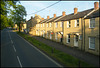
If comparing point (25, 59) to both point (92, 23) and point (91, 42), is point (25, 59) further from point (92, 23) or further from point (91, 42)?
point (92, 23)

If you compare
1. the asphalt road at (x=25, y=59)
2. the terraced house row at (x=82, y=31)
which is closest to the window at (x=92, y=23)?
the terraced house row at (x=82, y=31)

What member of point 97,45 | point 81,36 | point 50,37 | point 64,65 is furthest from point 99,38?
point 50,37

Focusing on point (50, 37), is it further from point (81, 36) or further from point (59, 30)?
point (81, 36)

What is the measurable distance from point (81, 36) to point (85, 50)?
9.29 feet

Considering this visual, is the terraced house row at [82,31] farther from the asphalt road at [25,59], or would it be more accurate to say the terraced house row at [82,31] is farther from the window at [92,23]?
the asphalt road at [25,59]

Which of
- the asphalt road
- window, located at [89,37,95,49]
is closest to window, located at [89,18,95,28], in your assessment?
window, located at [89,37,95,49]

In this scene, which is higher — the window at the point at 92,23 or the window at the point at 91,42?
the window at the point at 92,23

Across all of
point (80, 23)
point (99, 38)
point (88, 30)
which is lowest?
point (99, 38)

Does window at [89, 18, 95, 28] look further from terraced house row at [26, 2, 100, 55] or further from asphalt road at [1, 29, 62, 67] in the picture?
asphalt road at [1, 29, 62, 67]

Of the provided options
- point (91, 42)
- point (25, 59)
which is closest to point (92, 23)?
point (91, 42)

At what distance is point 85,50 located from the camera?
56.3 ft

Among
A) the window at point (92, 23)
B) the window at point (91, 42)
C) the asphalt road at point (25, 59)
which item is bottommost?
the asphalt road at point (25, 59)

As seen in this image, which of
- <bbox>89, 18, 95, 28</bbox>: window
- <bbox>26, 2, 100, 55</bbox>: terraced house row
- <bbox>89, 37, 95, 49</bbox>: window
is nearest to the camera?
<bbox>26, 2, 100, 55</bbox>: terraced house row

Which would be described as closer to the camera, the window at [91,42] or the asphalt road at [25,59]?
the asphalt road at [25,59]
